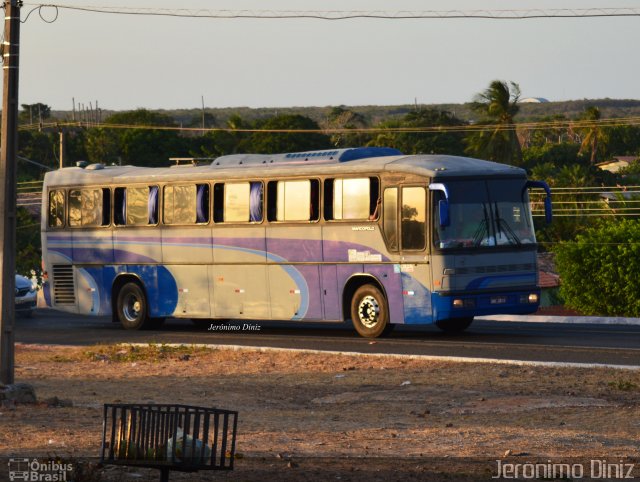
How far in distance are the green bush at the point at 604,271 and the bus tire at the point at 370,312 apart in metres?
11.6

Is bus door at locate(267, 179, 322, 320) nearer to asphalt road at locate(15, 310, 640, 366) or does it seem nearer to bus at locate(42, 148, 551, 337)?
bus at locate(42, 148, 551, 337)

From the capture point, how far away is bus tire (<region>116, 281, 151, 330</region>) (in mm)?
30250

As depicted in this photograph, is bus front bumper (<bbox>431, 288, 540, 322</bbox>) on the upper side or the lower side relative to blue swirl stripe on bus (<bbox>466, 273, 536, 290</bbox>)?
lower

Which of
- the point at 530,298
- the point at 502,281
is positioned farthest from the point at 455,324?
the point at 502,281

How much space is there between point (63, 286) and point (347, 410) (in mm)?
16778

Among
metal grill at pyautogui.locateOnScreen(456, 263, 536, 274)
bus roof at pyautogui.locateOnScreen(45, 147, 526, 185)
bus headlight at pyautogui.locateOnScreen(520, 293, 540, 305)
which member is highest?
bus roof at pyautogui.locateOnScreen(45, 147, 526, 185)

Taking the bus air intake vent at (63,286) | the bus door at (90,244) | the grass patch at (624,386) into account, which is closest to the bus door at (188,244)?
the bus door at (90,244)

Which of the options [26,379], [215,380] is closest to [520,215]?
[215,380]

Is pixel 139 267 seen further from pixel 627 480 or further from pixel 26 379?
pixel 627 480

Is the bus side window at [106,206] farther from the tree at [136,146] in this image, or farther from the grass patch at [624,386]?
the tree at [136,146]

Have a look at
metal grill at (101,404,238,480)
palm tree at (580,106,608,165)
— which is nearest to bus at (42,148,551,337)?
metal grill at (101,404,238,480)

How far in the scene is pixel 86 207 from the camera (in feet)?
103

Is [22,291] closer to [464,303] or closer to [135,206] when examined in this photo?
[135,206]

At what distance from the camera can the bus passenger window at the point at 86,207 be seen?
30.9m
